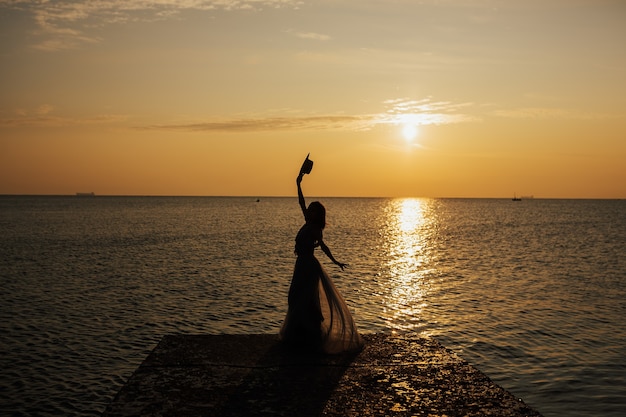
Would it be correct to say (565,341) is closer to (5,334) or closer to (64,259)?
(5,334)

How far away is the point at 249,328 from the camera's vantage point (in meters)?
18.2

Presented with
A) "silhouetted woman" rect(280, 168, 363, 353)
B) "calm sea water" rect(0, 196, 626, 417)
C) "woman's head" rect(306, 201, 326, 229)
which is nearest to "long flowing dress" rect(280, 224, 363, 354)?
"silhouetted woman" rect(280, 168, 363, 353)

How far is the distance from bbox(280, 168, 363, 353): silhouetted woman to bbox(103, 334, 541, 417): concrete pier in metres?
0.32

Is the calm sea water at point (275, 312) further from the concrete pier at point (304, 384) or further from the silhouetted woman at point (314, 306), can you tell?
the silhouetted woman at point (314, 306)

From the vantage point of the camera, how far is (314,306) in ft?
32.0

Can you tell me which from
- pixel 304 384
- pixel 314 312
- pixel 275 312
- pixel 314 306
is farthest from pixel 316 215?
pixel 275 312

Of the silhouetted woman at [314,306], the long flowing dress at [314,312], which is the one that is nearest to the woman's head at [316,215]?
the silhouetted woman at [314,306]

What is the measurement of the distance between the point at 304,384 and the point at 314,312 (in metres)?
1.98

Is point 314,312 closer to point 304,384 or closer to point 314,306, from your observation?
point 314,306

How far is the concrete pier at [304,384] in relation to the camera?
7.03 metres

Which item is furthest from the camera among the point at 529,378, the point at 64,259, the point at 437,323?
the point at 64,259

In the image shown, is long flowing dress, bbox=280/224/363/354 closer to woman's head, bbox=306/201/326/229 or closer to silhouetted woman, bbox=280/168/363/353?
silhouetted woman, bbox=280/168/363/353

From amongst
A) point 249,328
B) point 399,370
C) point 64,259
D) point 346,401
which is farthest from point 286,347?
point 64,259

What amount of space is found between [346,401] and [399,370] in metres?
1.72
